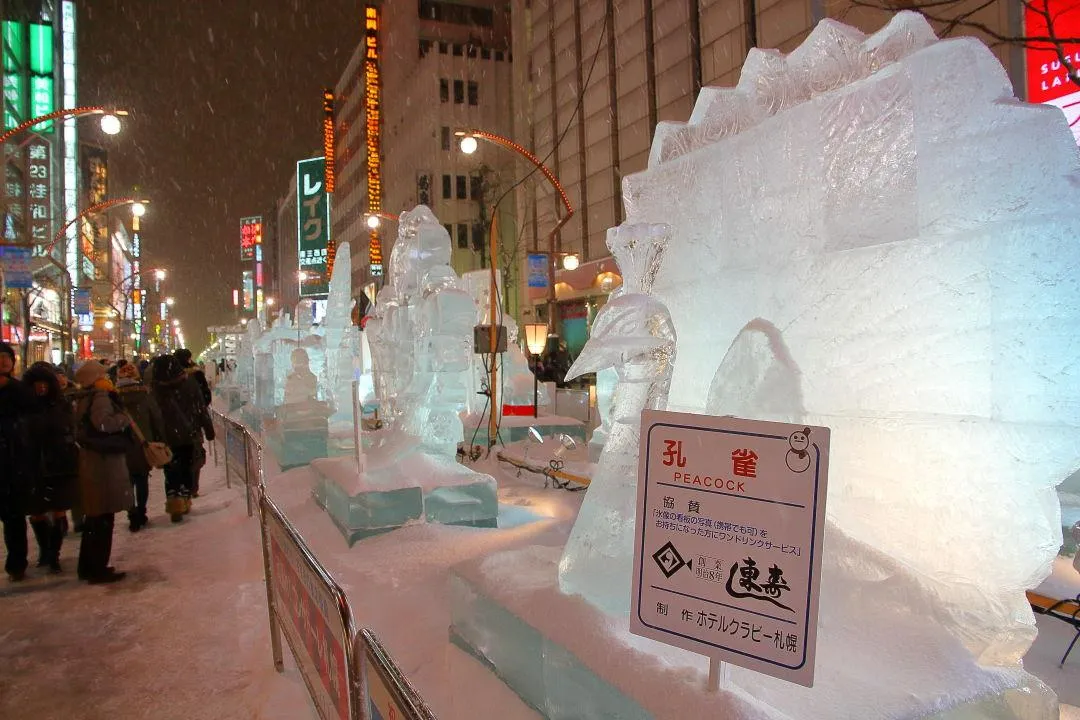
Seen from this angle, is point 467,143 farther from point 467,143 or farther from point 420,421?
point 420,421

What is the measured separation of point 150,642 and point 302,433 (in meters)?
6.48

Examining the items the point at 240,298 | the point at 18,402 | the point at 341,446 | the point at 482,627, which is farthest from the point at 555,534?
the point at 240,298

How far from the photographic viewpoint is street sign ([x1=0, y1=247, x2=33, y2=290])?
15.7 metres

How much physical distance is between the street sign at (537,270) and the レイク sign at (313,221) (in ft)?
130

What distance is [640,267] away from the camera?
3.70m

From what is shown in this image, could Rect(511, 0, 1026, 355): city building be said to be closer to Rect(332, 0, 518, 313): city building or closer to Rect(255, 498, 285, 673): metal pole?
Rect(332, 0, 518, 313): city building

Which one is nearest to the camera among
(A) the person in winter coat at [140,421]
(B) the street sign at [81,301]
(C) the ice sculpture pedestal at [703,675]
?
(C) the ice sculpture pedestal at [703,675]

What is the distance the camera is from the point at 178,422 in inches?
337

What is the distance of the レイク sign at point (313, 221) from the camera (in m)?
56.4

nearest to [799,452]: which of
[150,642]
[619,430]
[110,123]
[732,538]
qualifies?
[732,538]

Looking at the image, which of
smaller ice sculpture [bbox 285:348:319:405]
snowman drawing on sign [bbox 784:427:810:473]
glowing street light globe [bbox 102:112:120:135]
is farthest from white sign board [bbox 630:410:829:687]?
glowing street light globe [bbox 102:112:120:135]

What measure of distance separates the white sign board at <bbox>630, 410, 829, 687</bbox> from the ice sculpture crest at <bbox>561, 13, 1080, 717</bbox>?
548 millimetres

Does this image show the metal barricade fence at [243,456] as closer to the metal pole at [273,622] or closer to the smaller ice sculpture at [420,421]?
the smaller ice sculpture at [420,421]

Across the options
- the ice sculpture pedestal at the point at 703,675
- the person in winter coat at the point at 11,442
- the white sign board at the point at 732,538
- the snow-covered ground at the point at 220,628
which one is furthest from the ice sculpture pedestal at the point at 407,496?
the white sign board at the point at 732,538
